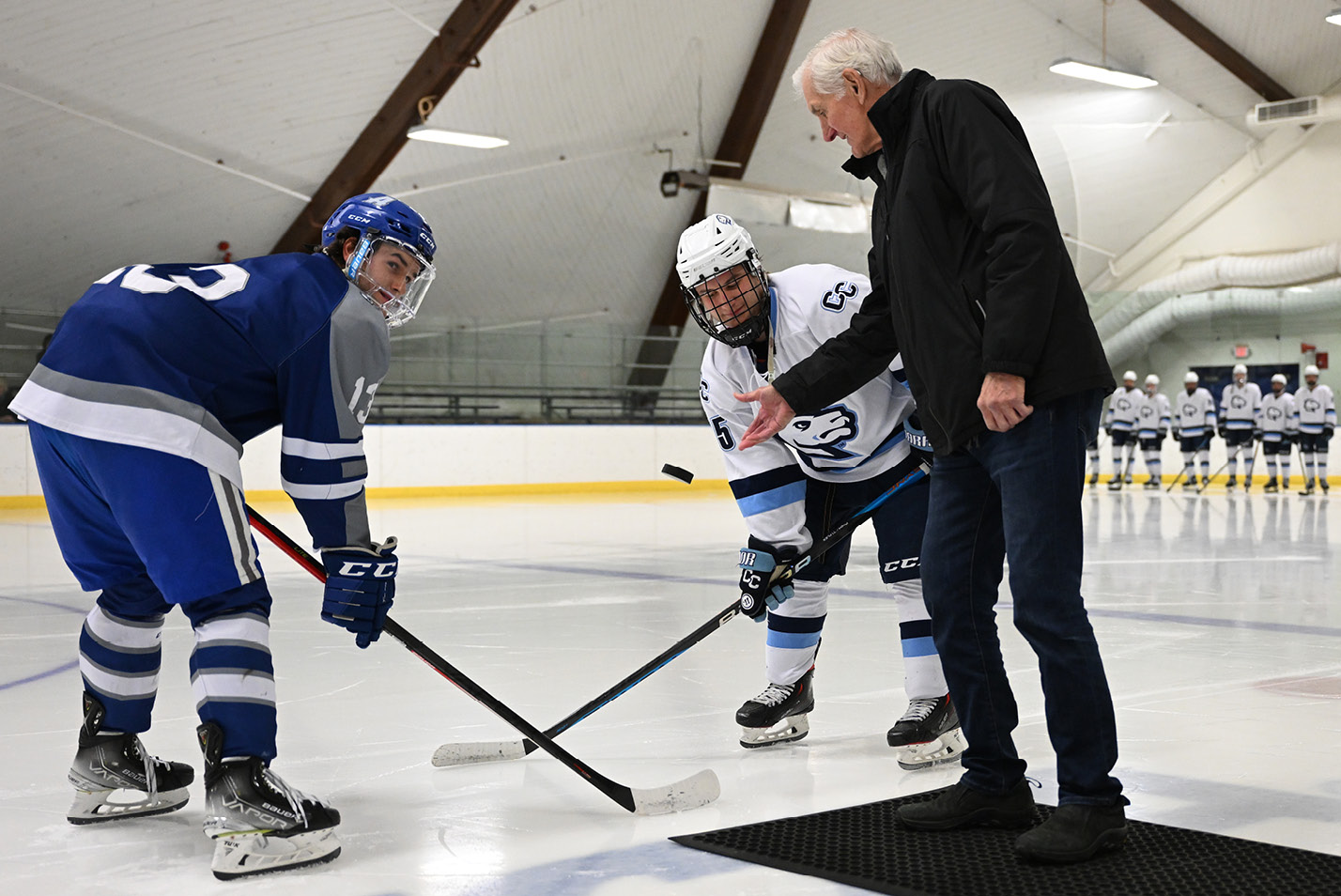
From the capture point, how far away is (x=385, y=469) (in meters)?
12.7

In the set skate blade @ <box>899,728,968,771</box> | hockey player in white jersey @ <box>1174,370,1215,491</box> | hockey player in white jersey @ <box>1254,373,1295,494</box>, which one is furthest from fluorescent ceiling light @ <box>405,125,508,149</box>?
skate blade @ <box>899,728,968,771</box>

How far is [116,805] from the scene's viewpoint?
7.20ft

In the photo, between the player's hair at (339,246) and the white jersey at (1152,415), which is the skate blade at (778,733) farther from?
the white jersey at (1152,415)

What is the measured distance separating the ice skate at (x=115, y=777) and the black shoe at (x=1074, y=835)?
143 cm

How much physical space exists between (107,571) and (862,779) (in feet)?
4.62

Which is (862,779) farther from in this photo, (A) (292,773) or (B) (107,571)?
(B) (107,571)

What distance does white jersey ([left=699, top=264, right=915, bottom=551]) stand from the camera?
2.79 meters

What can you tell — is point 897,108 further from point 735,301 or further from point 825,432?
point 825,432

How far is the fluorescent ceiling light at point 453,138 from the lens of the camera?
13070 mm

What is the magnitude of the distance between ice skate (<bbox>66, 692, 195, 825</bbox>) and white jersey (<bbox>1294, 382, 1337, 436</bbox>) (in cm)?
1524

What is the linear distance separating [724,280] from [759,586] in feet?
2.13

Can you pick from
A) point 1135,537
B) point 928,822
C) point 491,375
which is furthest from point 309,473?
point 491,375

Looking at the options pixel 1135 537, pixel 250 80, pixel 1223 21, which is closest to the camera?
pixel 1135 537

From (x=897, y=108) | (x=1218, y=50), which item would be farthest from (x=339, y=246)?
(x=1218, y=50)
